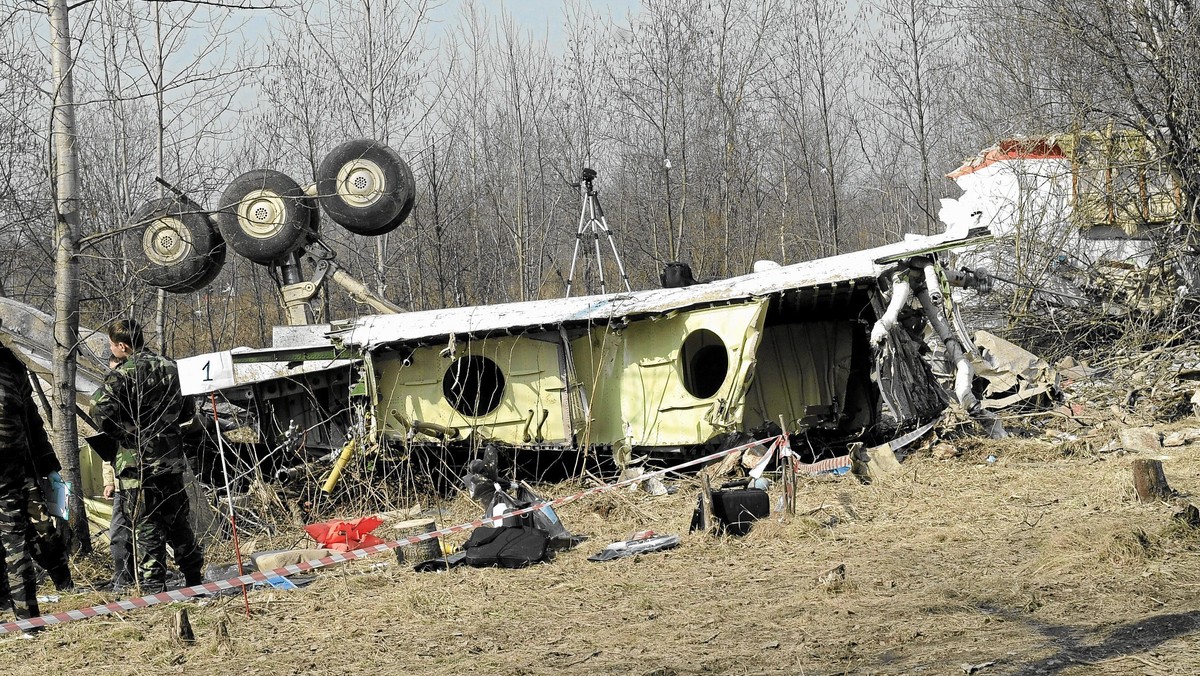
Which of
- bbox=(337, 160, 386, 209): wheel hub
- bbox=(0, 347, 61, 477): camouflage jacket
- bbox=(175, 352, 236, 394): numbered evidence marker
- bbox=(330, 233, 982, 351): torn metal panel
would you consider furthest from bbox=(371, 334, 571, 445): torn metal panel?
bbox=(0, 347, 61, 477): camouflage jacket

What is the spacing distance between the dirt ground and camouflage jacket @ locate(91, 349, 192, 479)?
0.90 m

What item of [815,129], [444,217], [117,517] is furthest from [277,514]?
[815,129]

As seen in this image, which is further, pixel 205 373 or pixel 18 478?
pixel 205 373

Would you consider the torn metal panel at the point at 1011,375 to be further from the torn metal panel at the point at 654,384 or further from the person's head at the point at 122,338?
the person's head at the point at 122,338

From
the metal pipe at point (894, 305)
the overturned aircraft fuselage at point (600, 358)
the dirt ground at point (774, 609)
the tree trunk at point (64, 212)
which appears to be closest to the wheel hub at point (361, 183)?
the overturned aircraft fuselage at point (600, 358)

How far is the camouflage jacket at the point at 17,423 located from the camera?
6.32 meters

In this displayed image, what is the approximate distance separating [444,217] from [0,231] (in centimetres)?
1610

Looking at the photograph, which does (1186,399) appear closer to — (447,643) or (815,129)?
(447,643)

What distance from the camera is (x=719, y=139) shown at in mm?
27391

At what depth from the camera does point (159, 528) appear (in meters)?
6.78

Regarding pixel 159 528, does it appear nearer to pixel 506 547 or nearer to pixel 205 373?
pixel 506 547

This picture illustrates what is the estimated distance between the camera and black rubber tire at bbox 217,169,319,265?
36.4 feet

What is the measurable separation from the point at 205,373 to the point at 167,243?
6.99 feet

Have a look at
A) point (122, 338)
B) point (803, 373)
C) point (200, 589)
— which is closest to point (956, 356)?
point (803, 373)
